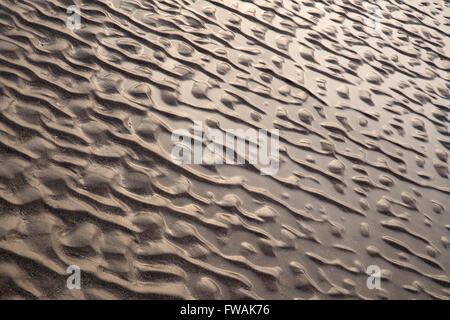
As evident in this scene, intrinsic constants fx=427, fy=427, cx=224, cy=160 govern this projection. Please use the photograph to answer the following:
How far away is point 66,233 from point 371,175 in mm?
1381

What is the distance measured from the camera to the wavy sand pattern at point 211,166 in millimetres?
1463

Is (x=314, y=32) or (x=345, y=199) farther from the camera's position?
(x=314, y=32)

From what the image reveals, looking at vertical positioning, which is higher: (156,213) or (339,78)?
(339,78)

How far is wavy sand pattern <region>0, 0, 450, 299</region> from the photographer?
57.6 inches

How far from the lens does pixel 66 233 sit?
1.44m

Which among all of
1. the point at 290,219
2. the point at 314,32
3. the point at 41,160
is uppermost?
the point at 314,32

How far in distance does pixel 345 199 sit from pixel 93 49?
140 centimetres

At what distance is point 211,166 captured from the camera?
181cm

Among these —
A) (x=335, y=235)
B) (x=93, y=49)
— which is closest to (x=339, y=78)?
(x=335, y=235)

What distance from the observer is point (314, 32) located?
2744mm
